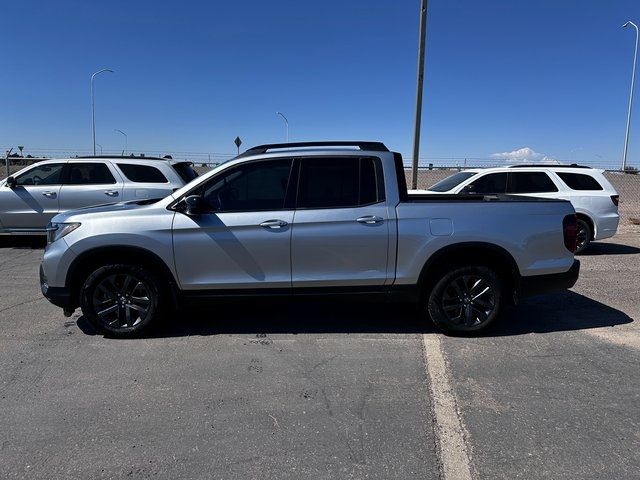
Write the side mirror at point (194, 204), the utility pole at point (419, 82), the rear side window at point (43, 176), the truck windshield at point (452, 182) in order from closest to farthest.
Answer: the side mirror at point (194, 204), the truck windshield at point (452, 182), the rear side window at point (43, 176), the utility pole at point (419, 82)

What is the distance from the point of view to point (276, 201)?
4.84 meters

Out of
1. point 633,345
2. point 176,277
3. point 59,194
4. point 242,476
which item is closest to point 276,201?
point 176,277

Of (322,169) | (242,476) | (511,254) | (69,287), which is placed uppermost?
(322,169)

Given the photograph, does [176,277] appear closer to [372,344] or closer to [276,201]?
[276,201]

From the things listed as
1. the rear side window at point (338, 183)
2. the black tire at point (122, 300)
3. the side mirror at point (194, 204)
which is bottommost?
the black tire at point (122, 300)

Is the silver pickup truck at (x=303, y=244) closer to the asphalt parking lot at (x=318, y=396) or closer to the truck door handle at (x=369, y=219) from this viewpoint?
the truck door handle at (x=369, y=219)

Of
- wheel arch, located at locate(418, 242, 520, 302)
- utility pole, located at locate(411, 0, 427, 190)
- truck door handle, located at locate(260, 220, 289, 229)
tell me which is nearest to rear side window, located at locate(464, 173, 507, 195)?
utility pole, located at locate(411, 0, 427, 190)

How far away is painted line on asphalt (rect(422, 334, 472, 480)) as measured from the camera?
112 inches

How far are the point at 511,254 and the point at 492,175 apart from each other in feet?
17.1

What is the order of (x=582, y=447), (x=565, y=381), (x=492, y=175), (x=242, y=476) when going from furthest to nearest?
(x=492, y=175) → (x=565, y=381) → (x=582, y=447) → (x=242, y=476)

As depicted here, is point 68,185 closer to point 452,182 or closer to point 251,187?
point 251,187

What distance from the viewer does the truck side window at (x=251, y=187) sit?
481 centimetres

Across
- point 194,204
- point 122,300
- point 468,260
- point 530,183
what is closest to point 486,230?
point 468,260

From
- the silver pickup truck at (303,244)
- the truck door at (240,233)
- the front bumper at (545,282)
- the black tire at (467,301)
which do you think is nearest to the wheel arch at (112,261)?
the silver pickup truck at (303,244)
